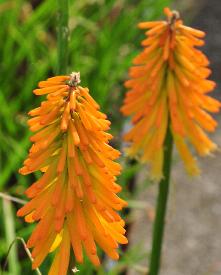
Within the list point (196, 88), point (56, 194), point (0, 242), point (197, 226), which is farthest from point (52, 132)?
point (197, 226)

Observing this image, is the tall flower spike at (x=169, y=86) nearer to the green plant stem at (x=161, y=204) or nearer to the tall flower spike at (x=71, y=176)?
the green plant stem at (x=161, y=204)

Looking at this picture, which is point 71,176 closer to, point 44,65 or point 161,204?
point 161,204

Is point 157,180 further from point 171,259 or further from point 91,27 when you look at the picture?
point 91,27

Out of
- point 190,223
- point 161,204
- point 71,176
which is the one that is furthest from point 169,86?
point 190,223

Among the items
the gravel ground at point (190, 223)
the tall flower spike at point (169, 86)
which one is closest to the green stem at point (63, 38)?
the tall flower spike at point (169, 86)

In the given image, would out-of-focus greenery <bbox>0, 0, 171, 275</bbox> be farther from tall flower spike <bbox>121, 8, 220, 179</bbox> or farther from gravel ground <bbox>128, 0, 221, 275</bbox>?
tall flower spike <bbox>121, 8, 220, 179</bbox>

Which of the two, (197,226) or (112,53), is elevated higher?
(112,53)

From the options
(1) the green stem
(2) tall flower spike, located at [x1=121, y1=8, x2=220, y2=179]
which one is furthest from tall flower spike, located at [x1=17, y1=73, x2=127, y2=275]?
(2) tall flower spike, located at [x1=121, y1=8, x2=220, y2=179]
